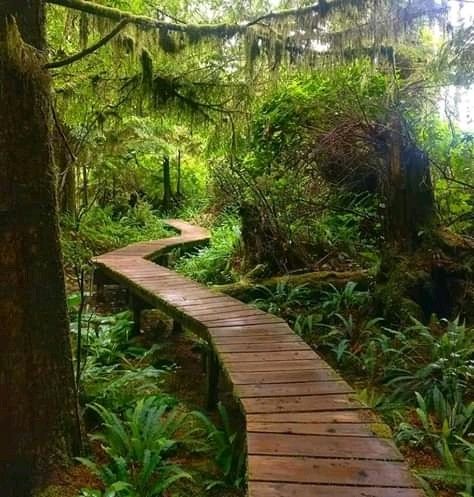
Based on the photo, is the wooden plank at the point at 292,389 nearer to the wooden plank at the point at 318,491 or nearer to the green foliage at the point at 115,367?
the wooden plank at the point at 318,491

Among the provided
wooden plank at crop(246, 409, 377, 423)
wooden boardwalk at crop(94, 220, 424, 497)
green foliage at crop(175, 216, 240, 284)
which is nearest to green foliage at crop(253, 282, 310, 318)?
wooden boardwalk at crop(94, 220, 424, 497)

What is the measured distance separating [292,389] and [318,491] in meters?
1.38

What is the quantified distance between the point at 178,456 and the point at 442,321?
379cm

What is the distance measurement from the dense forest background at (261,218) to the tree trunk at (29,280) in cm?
1

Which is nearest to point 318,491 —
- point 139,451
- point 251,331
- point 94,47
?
point 139,451

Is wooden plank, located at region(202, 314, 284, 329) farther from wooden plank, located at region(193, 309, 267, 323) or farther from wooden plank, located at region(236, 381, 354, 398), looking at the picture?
wooden plank, located at region(236, 381, 354, 398)

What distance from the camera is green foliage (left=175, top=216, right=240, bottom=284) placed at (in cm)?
1048

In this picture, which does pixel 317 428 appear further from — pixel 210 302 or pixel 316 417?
pixel 210 302

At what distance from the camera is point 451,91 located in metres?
6.50

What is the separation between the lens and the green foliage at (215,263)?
10.5m

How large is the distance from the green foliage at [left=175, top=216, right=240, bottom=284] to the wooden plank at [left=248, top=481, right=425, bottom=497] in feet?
24.3

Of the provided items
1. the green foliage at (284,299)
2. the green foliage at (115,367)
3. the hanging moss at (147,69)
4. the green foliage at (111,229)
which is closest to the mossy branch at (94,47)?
the hanging moss at (147,69)

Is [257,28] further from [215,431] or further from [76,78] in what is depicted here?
[215,431]

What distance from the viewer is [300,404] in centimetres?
364
